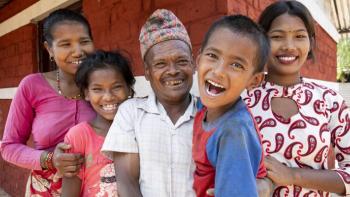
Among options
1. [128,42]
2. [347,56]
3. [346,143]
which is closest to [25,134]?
[128,42]

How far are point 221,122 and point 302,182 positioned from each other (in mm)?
491

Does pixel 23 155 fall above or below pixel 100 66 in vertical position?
below

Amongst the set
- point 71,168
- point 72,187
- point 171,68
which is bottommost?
point 72,187

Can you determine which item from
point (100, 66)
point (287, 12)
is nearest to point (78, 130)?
point (100, 66)

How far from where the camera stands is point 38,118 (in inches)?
75.9

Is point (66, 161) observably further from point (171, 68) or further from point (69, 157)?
point (171, 68)

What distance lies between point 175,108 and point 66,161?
1.90ft

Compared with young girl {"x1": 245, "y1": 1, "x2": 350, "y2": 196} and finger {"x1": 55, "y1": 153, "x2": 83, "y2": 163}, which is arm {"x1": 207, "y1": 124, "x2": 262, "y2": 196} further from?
finger {"x1": 55, "y1": 153, "x2": 83, "y2": 163}

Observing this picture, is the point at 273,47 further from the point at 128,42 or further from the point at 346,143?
the point at 128,42

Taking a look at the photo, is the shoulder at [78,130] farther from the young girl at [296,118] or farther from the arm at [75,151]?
the young girl at [296,118]

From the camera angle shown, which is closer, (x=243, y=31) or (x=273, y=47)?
(x=243, y=31)

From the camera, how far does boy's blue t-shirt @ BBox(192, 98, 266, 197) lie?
3.55 feet

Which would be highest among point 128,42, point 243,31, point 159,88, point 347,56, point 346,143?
point 347,56

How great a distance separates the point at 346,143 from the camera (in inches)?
60.0
